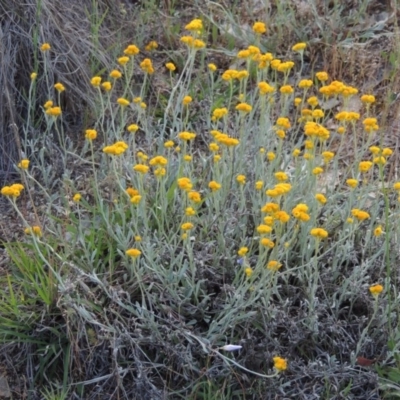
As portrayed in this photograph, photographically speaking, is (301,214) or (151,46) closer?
(301,214)

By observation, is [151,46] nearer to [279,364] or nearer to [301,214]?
[301,214]

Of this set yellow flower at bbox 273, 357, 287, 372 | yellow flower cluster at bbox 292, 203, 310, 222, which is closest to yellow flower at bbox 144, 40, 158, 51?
yellow flower cluster at bbox 292, 203, 310, 222

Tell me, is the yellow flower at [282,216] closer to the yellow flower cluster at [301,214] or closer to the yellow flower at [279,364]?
the yellow flower cluster at [301,214]

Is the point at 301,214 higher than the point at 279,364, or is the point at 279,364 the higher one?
the point at 301,214

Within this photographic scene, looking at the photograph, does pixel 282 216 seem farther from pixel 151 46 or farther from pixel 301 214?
pixel 151 46

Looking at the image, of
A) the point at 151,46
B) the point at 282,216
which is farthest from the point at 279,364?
the point at 151,46

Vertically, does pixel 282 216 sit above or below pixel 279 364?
above

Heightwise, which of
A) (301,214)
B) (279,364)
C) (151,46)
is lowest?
(279,364)

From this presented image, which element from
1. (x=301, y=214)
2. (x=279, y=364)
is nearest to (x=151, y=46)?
(x=301, y=214)

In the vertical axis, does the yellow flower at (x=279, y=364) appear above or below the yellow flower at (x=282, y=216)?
below

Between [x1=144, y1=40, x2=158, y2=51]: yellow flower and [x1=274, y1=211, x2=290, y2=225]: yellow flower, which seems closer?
[x1=274, y1=211, x2=290, y2=225]: yellow flower

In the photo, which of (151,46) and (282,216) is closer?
(282,216)

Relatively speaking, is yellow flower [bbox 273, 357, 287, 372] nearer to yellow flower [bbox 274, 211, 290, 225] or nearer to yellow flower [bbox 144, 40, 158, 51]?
yellow flower [bbox 274, 211, 290, 225]

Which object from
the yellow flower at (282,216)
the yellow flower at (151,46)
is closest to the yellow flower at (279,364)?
the yellow flower at (282,216)
